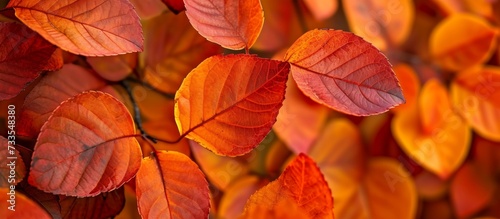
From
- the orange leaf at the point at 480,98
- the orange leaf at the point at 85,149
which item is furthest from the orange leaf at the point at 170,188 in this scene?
the orange leaf at the point at 480,98

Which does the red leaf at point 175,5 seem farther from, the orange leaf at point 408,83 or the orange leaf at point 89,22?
the orange leaf at point 408,83

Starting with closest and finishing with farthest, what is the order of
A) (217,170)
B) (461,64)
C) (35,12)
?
(35,12) < (217,170) < (461,64)

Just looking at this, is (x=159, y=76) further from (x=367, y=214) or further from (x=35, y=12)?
(x=367, y=214)

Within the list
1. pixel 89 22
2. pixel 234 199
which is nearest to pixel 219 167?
pixel 234 199

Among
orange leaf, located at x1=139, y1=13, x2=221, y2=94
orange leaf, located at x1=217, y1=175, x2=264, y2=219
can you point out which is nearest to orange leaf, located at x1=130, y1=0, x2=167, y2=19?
orange leaf, located at x1=139, y1=13, x2=221, y2=94

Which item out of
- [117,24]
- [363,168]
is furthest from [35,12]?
[363,168]

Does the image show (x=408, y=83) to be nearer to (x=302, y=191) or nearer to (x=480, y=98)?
(x=480, y=98)
